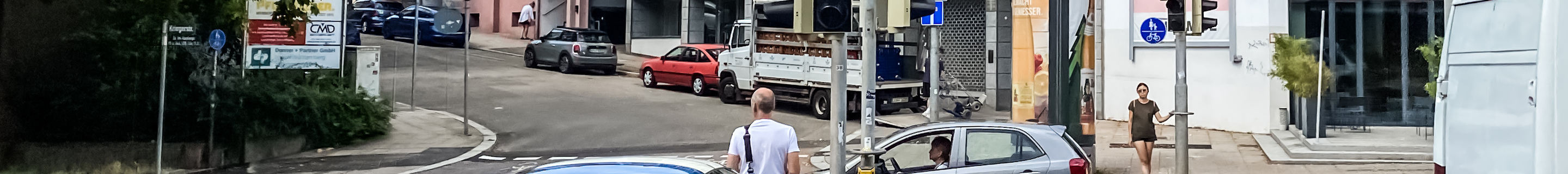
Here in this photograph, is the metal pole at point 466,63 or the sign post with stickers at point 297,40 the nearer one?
the sign post with stickers at point 297,40

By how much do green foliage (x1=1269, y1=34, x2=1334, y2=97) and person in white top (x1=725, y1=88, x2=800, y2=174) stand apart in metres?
11.0

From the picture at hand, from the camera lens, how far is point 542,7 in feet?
35.0

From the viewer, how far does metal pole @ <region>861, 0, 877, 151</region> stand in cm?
655

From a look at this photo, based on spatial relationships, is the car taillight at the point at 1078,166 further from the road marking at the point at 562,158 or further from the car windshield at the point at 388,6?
the car windshield at the point at 388,6

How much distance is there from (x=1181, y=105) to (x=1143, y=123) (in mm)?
1365

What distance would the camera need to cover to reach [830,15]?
6.46m

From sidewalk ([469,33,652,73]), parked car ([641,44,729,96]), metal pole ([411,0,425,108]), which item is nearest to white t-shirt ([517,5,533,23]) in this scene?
sidewalk ([469,33,652,73])

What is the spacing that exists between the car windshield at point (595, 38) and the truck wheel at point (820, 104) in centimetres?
179

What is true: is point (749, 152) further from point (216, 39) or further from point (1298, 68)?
point (1298, 68)

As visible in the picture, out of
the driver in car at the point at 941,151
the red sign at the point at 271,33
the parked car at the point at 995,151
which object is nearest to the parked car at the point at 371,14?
the red sign at the point at 271,33

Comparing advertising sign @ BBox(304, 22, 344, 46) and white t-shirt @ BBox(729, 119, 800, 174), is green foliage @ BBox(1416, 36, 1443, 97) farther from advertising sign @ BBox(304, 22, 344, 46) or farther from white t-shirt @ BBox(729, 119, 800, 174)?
advertising sign @ BBox(304, 22, 344, 46)

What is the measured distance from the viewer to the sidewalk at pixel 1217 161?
1211cm

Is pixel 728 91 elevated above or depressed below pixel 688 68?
below

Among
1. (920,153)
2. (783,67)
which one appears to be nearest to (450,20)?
(783,67)
